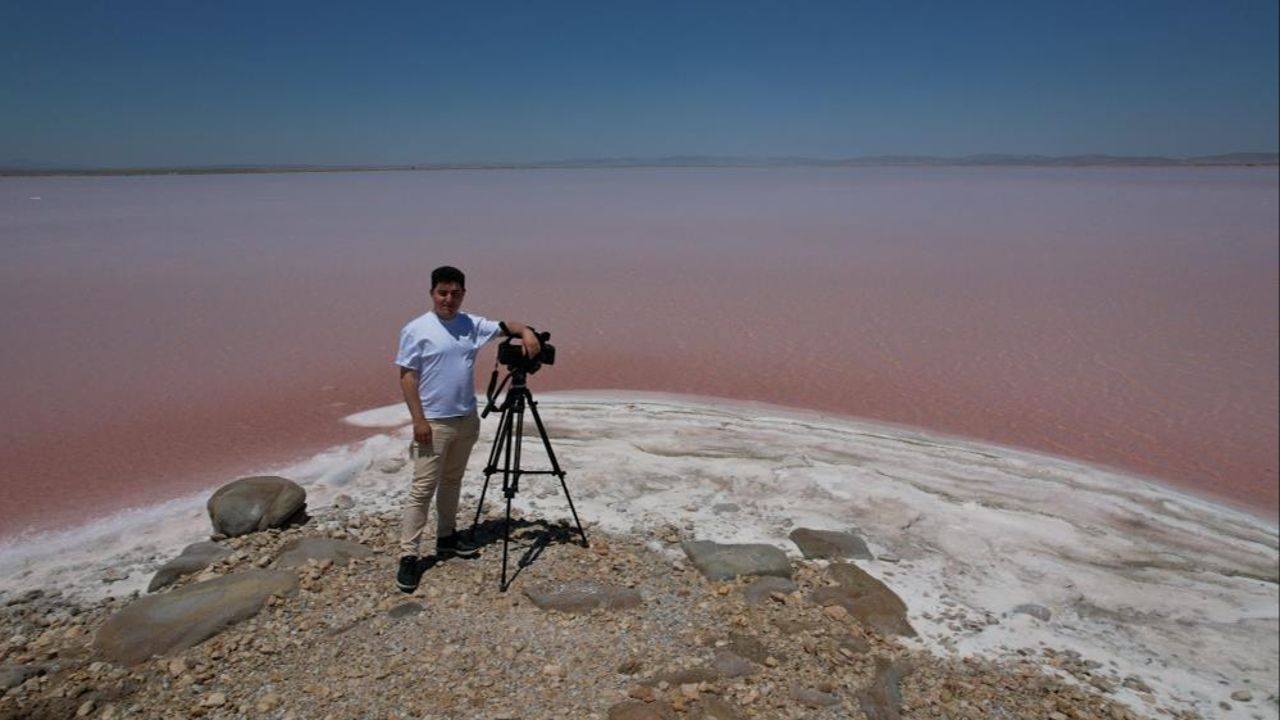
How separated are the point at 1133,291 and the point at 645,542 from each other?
1522 centimetres

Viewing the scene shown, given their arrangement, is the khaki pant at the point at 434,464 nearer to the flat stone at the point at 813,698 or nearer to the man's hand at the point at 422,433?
the man's hand at the point at 422,433

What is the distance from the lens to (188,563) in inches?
186

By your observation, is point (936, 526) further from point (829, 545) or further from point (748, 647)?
point (748, 647)

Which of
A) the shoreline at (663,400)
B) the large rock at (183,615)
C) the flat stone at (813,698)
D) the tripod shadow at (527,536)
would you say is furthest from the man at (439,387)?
the shoreline at (663,400)

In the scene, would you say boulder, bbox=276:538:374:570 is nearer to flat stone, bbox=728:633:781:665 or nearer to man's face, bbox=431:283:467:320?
man's face, bbox=431:283:467:320

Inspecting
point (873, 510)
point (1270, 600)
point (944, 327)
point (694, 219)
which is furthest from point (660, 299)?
point (694, 219)

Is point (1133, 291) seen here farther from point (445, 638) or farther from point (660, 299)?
point (445, 638)

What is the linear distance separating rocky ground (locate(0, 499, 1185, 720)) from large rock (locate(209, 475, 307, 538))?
0.45 metres

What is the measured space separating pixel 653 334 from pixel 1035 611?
8.03 meters

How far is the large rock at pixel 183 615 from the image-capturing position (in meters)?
3.81

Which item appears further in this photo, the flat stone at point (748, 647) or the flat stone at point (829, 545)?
the flat stone at point (829, 545)

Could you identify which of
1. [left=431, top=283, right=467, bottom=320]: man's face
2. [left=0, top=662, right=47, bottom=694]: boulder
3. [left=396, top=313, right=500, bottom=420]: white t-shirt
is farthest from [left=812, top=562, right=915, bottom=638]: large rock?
[left=0, top=662, right=47, bottom=694]: boulder

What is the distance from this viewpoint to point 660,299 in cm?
1488

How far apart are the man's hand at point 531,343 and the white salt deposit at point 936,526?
141 cm
